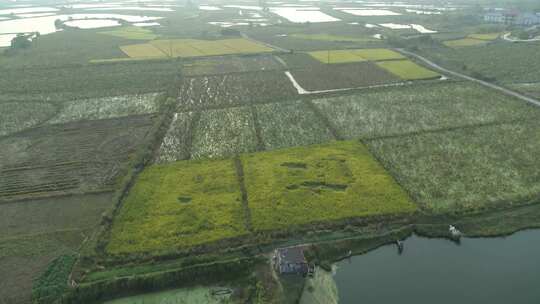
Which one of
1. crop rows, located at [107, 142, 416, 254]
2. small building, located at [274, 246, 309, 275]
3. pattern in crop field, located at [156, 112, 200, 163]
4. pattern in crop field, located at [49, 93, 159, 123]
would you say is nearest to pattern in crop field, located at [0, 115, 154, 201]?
pattern in crop field, located at [49, 93, 159, 123]

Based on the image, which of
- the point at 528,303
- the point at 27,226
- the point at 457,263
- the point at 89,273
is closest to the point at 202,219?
the point at 89,273

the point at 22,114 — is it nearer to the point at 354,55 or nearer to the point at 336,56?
the point at 336,56

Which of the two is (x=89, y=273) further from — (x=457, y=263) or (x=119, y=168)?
(x=457, y=263)

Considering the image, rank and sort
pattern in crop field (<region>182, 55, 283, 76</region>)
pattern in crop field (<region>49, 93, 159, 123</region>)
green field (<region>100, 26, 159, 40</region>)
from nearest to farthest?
1. pattern in crop field (<region>49, 93, 159, 123</region>)
2. pattern in crop field (<region>182, 55, 283, 76</region>)
3. green field (<region>100, 26, 159, 40</region>)

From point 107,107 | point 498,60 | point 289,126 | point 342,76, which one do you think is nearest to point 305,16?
point 498,60

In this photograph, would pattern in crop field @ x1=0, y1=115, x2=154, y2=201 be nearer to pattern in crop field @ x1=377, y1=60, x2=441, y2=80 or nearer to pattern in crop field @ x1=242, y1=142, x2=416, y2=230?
pattern in crop field @ x1=242, y1=142, x2=416, y2=230
